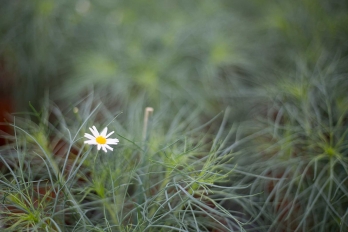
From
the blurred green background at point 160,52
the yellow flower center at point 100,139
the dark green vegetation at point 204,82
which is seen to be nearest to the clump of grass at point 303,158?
the dark green vegetation at point 204,82

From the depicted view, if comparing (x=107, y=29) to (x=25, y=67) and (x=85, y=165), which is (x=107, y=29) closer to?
(x=25, y=67)

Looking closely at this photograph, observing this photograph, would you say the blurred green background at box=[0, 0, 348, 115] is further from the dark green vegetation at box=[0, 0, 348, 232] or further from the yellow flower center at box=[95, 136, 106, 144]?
the yellow flower center at box=[95, 136, 106, 144]

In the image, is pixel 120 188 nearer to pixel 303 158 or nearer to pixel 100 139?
pixel 100 139

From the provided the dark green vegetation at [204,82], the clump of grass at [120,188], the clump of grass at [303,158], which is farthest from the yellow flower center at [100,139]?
the clump of grass at [303,158]

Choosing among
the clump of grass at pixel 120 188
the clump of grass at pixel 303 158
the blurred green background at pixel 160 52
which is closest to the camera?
the clump of grass at pixel 120 188

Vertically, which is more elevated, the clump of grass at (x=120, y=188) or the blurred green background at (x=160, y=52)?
the blurred green background at (x=160, y=52)

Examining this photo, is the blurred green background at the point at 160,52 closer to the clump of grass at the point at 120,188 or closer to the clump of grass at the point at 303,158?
the clump of grass at the point at 303,158

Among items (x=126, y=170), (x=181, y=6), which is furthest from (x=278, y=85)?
(x=181, y=6)

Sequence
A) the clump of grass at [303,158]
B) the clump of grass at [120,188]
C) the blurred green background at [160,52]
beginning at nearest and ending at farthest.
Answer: the clump of grass at [120,188] → the clump of grass at [303,158] → the blurred green background at [160,52]

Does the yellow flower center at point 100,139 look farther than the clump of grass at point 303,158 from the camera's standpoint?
No
